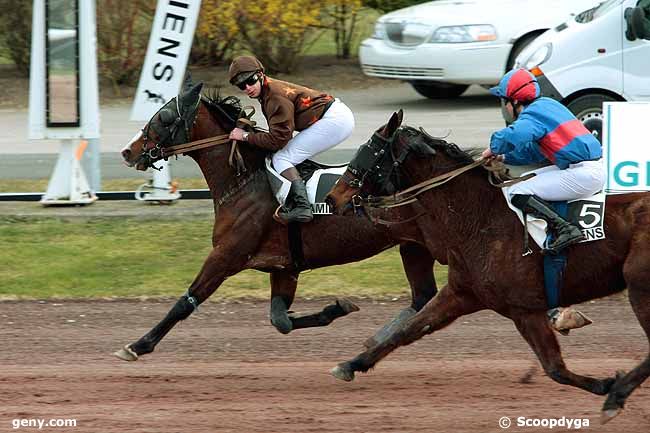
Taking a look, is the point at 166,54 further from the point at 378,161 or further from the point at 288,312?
the point at 378,161

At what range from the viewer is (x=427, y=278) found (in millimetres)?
8273

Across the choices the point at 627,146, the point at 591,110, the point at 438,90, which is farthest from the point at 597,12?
the point at 438,90

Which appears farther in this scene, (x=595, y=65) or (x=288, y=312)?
(x=595, y=65)

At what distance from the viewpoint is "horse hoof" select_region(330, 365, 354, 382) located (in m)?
7.30

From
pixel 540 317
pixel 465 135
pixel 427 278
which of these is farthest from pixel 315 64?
pixel 540 317

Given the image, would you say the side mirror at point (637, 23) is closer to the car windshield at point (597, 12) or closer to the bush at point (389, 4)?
the car windshield at point (597, 12)

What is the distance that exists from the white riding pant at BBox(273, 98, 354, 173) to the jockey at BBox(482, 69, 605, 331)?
1691mm

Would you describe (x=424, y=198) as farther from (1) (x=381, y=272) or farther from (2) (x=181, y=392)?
(1) (x=381, y=272)

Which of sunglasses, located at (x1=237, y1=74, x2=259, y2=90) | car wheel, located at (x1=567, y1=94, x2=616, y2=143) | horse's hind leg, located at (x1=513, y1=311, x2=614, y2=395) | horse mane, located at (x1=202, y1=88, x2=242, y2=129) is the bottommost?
car wheel, located at (x1=567, y1=94, x2=616, y2=143)

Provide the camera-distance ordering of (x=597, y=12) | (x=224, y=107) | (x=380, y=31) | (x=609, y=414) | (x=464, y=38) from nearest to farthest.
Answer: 1. (x=609, y=414)
2. (x=224, y=107)
3. (x=597, y=12)
4. (x=464, y=38)
5. (x=380, y=31)

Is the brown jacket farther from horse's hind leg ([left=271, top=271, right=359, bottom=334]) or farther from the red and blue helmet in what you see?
the red and blue helmet

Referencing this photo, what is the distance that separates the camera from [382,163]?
6977 mm

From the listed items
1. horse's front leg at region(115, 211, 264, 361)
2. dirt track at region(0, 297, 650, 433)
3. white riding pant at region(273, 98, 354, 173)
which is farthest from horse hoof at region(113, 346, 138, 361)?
white riding pant at region(273, 98, 354, 173)

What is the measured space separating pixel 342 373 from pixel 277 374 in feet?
2.19
